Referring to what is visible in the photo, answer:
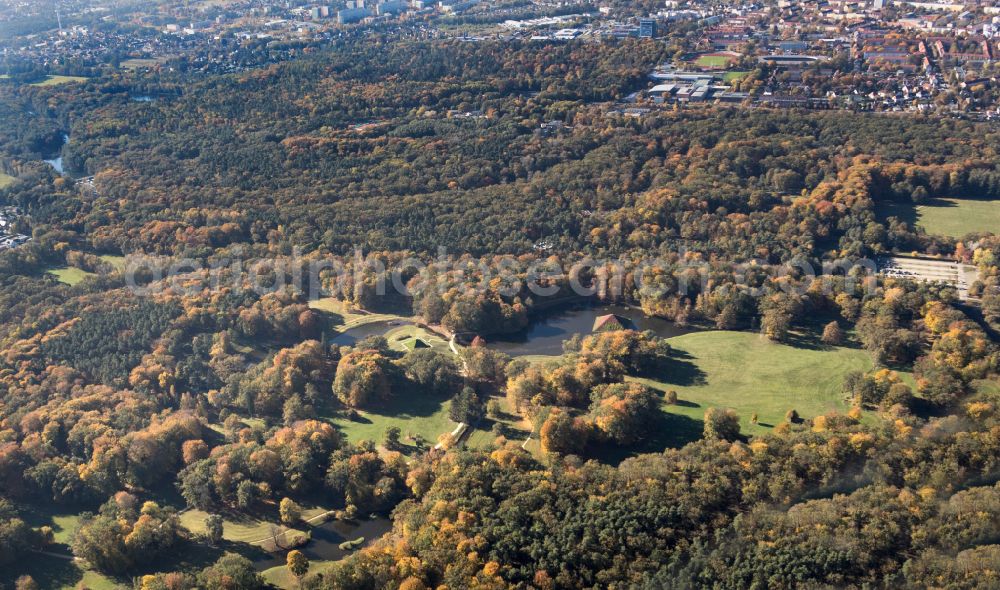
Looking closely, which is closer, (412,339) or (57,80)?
(412,339)

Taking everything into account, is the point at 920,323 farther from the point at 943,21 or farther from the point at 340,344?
the point at 943,21

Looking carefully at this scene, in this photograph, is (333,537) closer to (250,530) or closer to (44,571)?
(250,530)

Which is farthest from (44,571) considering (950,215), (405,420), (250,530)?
(950,215)

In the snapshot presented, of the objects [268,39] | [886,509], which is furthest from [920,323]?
[268,39]

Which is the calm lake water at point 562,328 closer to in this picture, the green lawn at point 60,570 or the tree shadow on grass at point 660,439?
the tree shadow on grass at point 660,439

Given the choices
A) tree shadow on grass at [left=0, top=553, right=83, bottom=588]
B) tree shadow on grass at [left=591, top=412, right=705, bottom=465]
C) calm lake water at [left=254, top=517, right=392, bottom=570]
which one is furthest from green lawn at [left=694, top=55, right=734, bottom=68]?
tree shadow on grass at [left=0, top=553, right=83, bottom=588]

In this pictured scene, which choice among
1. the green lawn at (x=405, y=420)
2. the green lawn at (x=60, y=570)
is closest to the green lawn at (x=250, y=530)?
the green lawn at (x=60, y=570)
